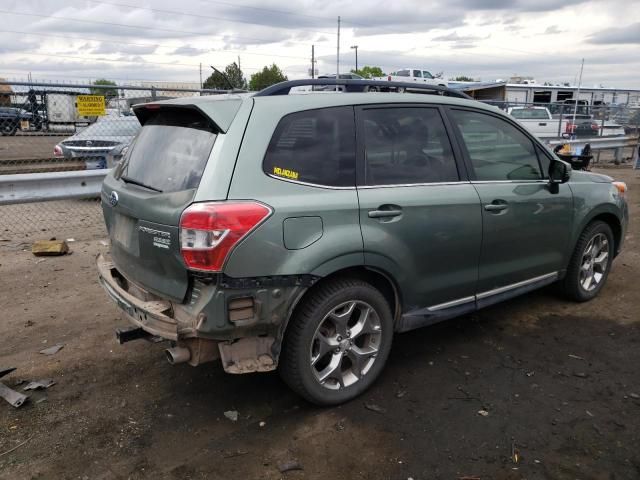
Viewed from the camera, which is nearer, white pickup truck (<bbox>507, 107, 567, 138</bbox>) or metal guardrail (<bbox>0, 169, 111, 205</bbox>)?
metal guardrail (<bbox>0, 169, 111, 205</bbox>)

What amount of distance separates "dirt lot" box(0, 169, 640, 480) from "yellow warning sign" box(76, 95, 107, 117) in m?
4.04

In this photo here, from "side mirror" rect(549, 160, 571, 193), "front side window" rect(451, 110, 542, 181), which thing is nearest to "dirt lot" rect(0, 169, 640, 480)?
"side mirror" rect(549, 160, 571, 193)

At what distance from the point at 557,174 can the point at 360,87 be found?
1.80 meters

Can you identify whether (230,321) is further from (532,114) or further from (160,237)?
(532,114)

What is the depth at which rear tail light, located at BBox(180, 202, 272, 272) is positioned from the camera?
275 cm

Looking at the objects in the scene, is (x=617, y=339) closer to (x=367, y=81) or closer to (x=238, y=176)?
(x=367, y=81)

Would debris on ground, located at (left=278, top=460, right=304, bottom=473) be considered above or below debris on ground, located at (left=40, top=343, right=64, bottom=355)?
below

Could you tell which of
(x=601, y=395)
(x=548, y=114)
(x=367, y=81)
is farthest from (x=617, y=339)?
(x=548, y=114)

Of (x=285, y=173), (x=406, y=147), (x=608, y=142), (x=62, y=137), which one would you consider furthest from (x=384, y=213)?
(x=608, y=142)

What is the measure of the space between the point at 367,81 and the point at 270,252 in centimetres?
142

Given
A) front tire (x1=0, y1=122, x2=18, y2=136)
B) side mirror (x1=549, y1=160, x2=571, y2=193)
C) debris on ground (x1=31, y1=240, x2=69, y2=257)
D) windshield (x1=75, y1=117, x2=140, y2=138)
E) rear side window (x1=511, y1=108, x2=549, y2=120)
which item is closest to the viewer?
side mirror (x1=549, y1=160, x2=571, y2=193)

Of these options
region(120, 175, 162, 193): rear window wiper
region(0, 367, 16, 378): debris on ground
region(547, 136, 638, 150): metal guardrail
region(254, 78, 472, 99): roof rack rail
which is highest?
region(254, 78, 472, 99): roof rack rail

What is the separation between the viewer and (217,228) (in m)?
2.74

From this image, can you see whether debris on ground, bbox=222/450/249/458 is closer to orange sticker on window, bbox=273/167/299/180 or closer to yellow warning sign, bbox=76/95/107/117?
orange sticker on window, bbox=273/167/299/180
